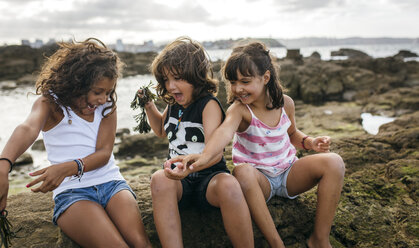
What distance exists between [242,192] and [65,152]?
119cm

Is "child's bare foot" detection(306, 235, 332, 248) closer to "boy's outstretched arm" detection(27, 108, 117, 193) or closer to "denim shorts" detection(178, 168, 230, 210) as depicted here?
"denim shorts" detection(178, 168, 230, 210)

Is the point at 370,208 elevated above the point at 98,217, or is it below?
below

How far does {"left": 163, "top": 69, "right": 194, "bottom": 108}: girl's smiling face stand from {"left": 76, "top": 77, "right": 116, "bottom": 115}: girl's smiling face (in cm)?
39

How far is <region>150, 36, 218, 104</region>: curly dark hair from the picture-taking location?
225 cm

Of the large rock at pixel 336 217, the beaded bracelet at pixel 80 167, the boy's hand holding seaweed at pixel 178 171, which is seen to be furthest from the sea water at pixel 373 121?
the beaded bracelet at pixel 80 167

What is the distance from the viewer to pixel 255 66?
2309 millimetres

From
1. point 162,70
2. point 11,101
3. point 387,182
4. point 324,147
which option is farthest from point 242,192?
point 11,101

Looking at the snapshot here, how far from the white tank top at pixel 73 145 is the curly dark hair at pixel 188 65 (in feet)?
2.03

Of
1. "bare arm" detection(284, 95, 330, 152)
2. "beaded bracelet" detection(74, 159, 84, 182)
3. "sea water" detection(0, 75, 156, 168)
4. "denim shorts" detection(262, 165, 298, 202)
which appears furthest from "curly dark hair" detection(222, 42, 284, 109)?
"sea water" detection(0, 75, 156, 168)

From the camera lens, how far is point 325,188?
7.11ft

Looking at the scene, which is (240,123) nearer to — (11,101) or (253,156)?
(253,156)

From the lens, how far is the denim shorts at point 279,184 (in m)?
2.32

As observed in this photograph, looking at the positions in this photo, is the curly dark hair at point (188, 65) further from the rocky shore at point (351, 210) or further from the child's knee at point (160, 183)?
the rocky shore at point (351, 210)

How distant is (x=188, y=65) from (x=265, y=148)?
2.60 feet
